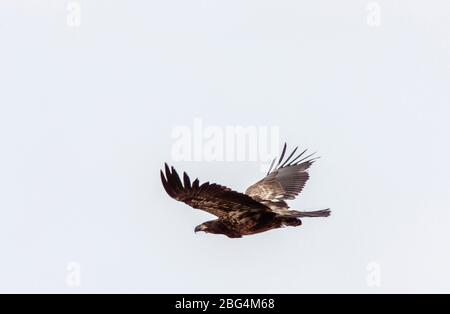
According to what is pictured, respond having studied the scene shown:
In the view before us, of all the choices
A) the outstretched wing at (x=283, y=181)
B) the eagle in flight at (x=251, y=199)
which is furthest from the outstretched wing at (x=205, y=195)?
the outstretched wing at (x=283, y=181)

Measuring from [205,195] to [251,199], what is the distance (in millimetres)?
829

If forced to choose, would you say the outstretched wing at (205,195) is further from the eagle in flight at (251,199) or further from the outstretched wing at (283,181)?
the outstretched wing at (283,181)

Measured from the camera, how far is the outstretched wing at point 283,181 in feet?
44.8

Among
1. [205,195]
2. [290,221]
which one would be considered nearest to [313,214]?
[290,221]

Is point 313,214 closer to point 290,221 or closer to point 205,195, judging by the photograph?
point 290,221

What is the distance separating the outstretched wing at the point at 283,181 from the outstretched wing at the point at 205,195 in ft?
7.10

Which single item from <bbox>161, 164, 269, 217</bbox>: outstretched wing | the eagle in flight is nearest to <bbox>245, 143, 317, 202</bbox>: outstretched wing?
the eagle in flight

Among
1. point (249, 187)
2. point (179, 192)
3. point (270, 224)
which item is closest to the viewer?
point (179, 192)

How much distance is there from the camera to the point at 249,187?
1438 centimetres

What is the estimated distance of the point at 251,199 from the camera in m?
11.0
